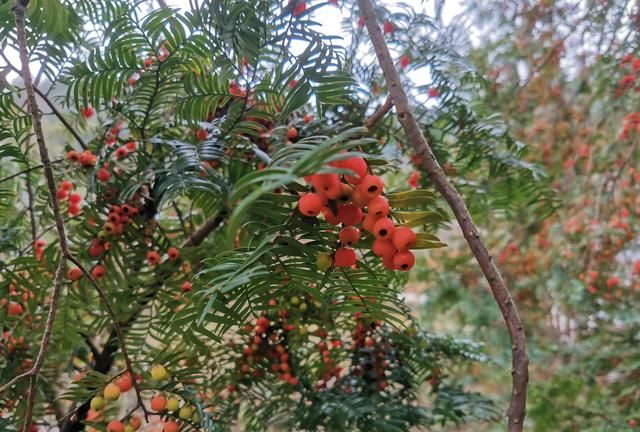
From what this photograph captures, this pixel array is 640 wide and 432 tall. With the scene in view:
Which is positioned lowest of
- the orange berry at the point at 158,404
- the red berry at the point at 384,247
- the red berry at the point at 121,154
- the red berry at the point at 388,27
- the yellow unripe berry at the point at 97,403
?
the yellow unripe berry at the point at 97,403

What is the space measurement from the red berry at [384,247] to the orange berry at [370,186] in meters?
0.03

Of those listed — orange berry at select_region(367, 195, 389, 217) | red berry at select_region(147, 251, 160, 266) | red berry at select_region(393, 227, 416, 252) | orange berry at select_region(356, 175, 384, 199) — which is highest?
red berry at select_region(147, 251, 160, 266)

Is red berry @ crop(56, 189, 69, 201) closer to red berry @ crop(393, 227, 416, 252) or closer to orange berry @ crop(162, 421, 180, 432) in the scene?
orange berry @ crop(162, 421, 180, 432)

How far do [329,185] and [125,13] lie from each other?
38 centimetres

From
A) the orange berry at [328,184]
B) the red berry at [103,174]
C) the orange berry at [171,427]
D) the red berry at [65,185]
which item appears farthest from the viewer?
the red berry at [65,185]

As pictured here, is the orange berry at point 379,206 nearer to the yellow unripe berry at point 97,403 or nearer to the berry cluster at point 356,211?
the berry cluster at point 356,211

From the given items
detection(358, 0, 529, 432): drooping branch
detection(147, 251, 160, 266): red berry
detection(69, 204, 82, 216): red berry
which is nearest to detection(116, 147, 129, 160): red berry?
detection(147, 251, 160, 266): red berry

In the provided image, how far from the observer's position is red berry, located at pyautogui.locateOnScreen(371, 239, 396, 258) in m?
0.33

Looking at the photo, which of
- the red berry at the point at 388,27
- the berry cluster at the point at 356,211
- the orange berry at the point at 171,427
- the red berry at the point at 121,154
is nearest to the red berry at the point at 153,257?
the red berry at the point at 121,154

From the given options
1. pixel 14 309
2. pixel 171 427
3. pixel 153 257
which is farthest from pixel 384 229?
pixel 14 309

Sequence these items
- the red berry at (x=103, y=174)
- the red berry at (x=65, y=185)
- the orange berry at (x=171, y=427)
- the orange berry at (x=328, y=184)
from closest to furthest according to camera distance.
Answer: the orange berry at (x=328, y=184) < the orange berry at (x=171, y=427) < the red berry at (x=103, y=174) < the red berry at (x=65, y=185)

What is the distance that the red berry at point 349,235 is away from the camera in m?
0.33

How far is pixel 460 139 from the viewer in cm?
79

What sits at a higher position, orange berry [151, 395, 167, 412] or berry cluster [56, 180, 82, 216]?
berry cluster [56, 180, 82, 216]
